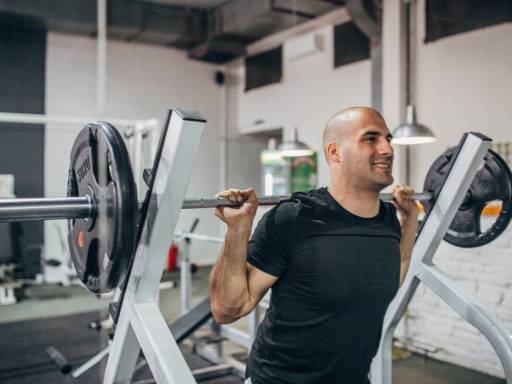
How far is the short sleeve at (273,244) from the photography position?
1.27 metres

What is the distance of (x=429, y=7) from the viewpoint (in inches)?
168

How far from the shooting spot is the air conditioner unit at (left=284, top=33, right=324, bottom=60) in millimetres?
5898

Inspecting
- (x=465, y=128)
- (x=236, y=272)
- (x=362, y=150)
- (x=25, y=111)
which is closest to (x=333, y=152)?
(x=362, y=150)

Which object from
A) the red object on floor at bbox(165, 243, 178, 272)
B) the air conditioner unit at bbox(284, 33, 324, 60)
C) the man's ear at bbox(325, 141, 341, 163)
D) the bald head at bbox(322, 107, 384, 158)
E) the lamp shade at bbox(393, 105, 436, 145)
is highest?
the air conditioner unit at bbox(284, 33, 324, 60)

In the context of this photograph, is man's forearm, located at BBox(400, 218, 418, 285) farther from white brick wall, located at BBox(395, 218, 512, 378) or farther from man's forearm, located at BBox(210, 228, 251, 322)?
white brick wall, located at BBox(395, 218, 512, 378)

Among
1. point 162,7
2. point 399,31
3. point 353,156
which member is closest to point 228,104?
point 162,7

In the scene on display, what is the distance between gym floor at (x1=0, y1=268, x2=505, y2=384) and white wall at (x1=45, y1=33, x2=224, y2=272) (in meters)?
1.49

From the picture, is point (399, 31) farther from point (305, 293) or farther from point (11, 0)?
point (11, 0)

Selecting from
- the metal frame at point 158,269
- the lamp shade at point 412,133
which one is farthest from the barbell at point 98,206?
the lamp shade at point 412,133

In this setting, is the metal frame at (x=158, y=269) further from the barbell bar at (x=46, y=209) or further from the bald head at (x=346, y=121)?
Answer: the bald head at (x=346, y=121)

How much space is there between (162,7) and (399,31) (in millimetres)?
3337

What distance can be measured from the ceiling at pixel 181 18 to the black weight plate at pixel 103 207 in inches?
189

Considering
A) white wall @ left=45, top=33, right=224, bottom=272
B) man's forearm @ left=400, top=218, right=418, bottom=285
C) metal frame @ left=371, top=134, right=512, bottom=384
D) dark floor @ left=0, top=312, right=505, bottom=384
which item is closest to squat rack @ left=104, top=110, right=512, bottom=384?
man's forearm @ left=400, top=218, right=418, bottom=285

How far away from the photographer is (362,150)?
134 cm
